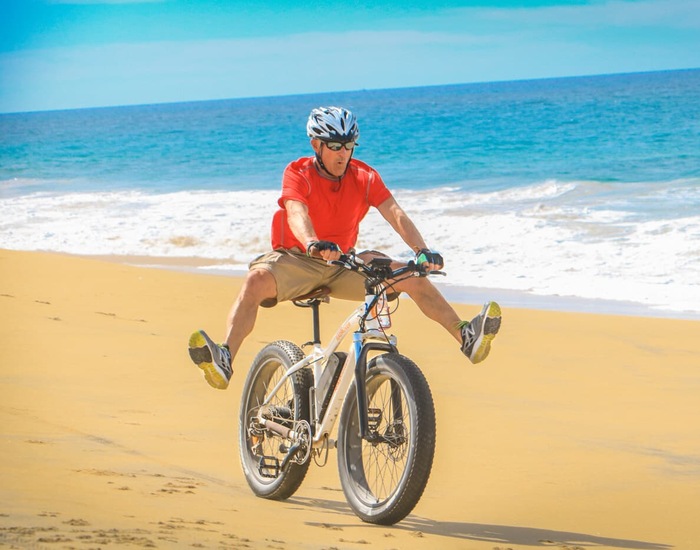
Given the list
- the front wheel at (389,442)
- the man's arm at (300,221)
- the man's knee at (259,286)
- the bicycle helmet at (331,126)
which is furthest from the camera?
the man's knee at (259,286)

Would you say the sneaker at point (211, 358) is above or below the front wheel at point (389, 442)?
above

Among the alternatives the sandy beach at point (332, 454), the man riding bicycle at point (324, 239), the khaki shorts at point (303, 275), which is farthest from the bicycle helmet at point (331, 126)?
the sandy beach at point (332, 454)

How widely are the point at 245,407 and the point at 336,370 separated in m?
0.93

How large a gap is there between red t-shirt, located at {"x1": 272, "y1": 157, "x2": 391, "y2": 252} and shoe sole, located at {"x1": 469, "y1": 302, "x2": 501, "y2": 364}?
754mm

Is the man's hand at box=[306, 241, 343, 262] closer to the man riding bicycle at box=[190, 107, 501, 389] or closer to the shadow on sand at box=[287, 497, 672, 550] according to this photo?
the man riding bicycle at box=[190, 107, 501, 389]

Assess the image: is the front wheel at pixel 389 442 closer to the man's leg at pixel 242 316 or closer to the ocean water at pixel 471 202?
the man's leg at pixel 242 316

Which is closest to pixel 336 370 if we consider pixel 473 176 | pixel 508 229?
pixel 508 229

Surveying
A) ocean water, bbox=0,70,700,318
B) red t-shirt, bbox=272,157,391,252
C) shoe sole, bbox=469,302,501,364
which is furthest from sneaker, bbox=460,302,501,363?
ocean water, bbox=0,70,700,318

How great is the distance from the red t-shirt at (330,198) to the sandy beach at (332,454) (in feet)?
4.23

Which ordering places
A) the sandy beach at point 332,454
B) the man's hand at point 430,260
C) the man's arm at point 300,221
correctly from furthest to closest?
1. the man's arm at point 300,221
2. the man's hand at point 430,260
3. the sandy beach at point 332,454

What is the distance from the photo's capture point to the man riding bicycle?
5117 mm

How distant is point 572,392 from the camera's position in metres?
8.33

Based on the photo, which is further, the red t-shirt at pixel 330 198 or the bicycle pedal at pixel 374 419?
the red t-shirt at pixel 330 198

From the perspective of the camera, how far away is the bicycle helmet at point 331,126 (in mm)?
5078
